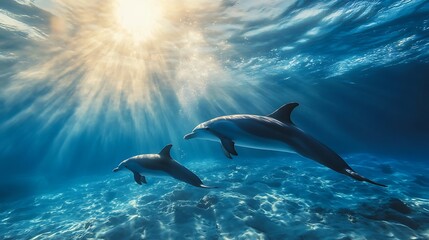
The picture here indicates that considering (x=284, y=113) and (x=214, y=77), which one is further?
(x=214, y=77)

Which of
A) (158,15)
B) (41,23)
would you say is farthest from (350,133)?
(41,23)

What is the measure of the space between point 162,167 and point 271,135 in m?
2.99

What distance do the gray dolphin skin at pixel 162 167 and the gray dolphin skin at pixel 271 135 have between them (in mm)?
967

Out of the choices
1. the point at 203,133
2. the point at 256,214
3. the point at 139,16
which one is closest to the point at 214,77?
the point at 139,16

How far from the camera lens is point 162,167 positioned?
18.6 ft

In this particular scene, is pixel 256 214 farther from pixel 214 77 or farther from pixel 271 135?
pixel 214 77

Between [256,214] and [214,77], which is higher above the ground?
[214,77]

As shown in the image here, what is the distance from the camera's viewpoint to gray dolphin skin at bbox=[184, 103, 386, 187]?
10.5ft

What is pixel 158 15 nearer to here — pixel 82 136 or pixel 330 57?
pixel 330 57

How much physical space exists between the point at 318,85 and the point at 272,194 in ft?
84.7

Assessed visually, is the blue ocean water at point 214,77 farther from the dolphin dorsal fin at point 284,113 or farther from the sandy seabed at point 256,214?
the dolphin dorsal fin at point 284,113

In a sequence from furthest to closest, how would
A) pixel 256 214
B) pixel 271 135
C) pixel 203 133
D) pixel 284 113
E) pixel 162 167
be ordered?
pixel 256 214 → pixel 162 167 → pixel 203 133 → pixel 284 113 → pixel 271 135

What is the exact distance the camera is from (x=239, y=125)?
4160mm

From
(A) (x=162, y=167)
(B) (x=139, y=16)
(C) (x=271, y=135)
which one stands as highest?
(B) (x=139, y=16)
